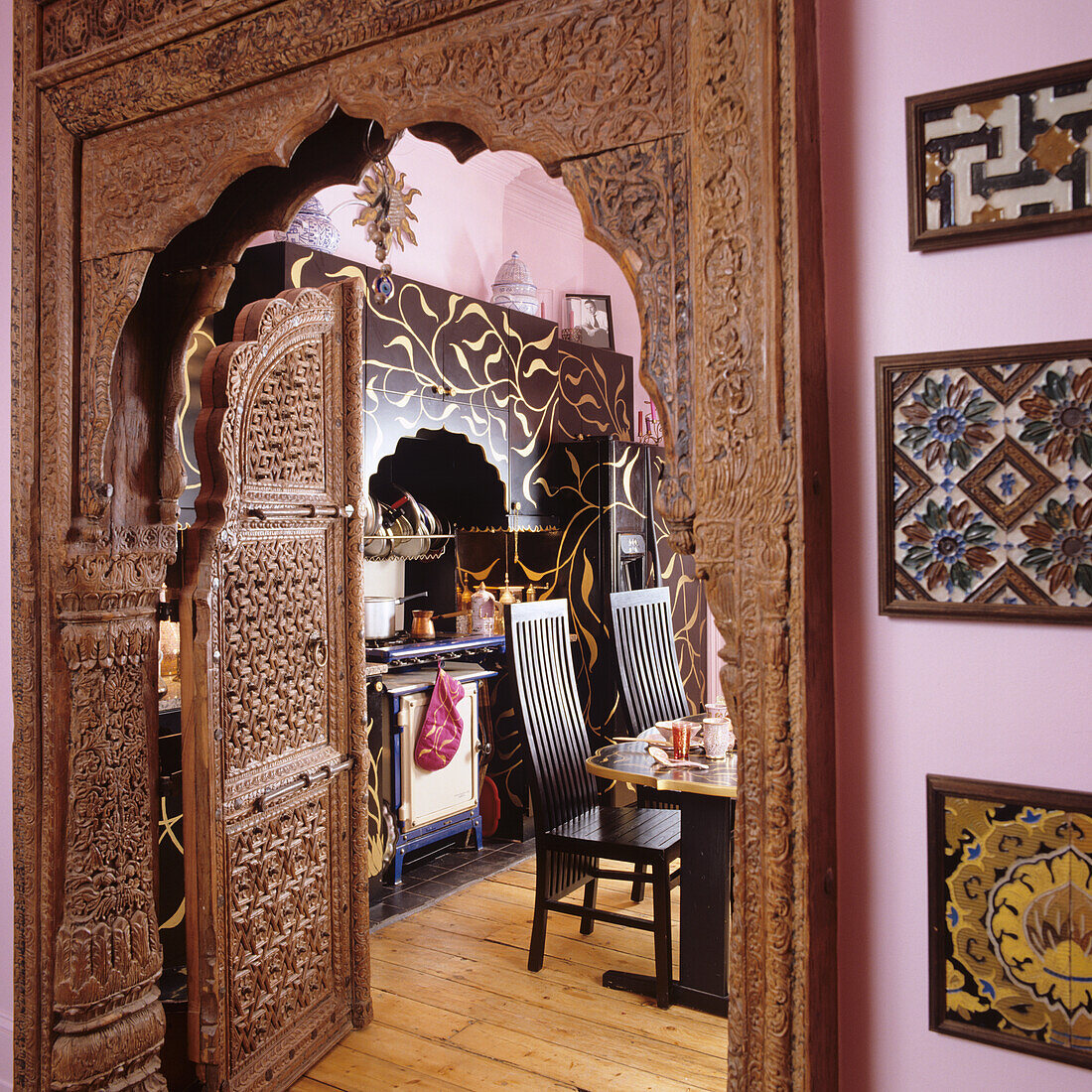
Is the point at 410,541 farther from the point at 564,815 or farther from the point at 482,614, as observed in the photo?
the point at 564,815

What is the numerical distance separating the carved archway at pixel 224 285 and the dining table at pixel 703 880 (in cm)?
155

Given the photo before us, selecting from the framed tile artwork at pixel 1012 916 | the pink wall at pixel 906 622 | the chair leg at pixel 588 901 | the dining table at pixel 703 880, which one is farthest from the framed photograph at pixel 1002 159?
the chair leg at pixel 588 901

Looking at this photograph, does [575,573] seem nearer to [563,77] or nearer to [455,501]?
[455,501]

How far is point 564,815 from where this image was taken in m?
3.36

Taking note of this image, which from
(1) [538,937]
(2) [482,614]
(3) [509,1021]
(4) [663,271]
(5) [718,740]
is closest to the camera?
(4) [663,271]


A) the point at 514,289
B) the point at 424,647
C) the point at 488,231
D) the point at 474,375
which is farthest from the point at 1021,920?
the point at 488,231

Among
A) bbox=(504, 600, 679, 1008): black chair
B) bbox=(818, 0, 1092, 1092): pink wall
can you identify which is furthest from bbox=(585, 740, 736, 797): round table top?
bbox=(818, 0, 1092, 1092): pink wall

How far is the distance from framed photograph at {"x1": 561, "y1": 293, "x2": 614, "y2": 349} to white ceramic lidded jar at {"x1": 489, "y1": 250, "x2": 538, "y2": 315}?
2.58 feet

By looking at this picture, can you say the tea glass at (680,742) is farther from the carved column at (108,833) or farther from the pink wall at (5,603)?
the pink wall at (5,603)

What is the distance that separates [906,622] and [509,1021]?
2.19 metres

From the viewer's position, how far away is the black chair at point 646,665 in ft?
12.8

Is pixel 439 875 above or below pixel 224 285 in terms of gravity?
below

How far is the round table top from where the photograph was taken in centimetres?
276

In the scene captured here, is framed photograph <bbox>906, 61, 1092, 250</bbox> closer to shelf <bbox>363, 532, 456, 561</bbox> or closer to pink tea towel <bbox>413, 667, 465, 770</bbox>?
shelf <bbox>363, 532, 456, 561</bbox>
